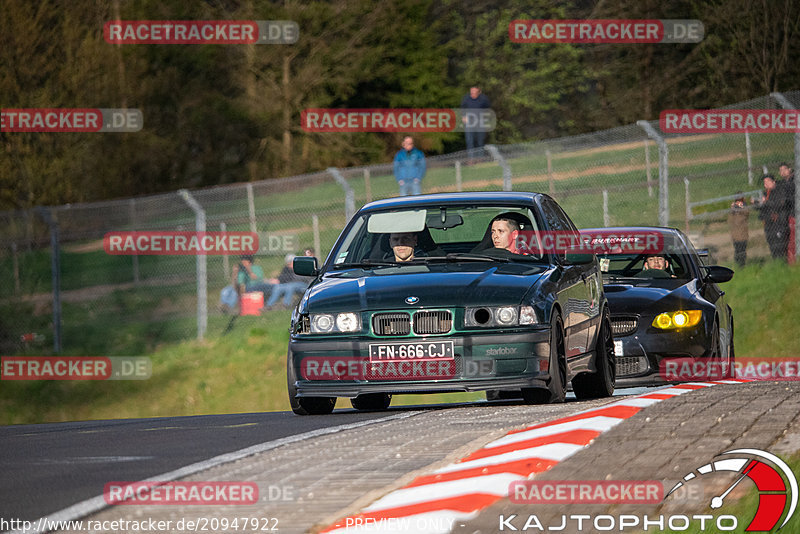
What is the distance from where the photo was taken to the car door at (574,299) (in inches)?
405

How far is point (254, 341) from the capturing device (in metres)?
22.6

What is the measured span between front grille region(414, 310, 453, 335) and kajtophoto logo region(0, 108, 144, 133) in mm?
26530

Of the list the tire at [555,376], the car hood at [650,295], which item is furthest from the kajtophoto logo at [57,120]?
the tire at [555,376]

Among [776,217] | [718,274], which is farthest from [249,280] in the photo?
[718,274]

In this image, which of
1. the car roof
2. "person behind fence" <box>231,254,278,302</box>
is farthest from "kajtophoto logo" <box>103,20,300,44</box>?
the car roof

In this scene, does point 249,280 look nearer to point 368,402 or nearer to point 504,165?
point 504,165

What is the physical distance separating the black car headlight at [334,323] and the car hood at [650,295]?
4185 millimetres

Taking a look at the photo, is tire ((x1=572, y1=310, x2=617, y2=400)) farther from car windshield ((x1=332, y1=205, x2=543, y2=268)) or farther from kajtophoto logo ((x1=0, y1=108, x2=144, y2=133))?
kajtophoto logo ((x1=0, y1=108, x2=144, y2=133))

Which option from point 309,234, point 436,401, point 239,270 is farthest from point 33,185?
point 436,401

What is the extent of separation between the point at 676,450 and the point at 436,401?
41.1 feet

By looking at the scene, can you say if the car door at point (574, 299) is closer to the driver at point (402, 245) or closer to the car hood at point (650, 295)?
the driver at point (402, 245)

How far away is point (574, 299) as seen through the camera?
10.6 m

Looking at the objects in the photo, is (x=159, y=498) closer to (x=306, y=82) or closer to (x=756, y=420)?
(x=756, y=420)

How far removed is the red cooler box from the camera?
23.3 meters
